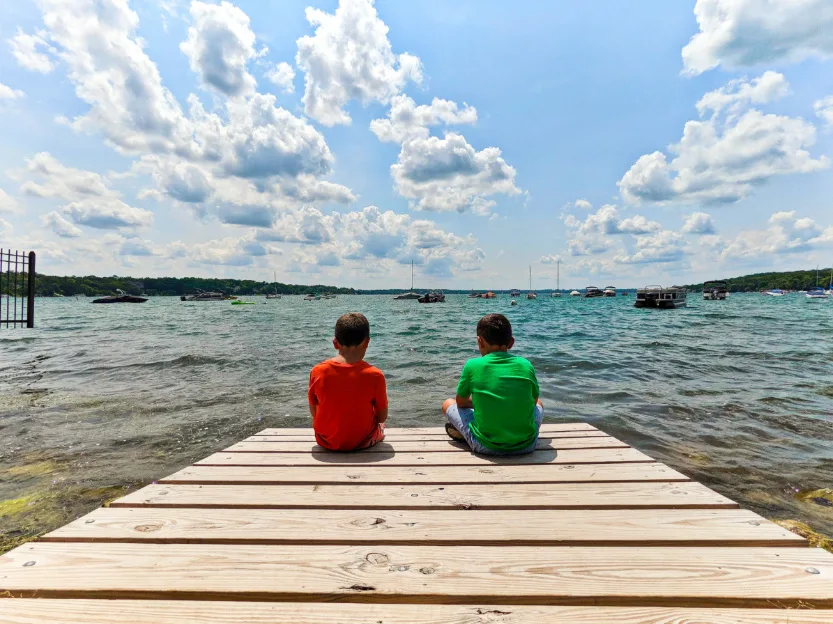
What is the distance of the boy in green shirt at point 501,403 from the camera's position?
372cm

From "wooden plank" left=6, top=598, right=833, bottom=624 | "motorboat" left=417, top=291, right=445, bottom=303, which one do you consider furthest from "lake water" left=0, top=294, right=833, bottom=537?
"motorboat" left=417, top=291, right=445, bottom=303

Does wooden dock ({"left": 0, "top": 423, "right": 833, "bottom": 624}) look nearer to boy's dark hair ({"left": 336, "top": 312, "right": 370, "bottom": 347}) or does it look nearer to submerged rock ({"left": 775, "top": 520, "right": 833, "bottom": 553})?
boy's dark hair ({"left": 336, "top": 312, "right": 370, "bottom": 347})

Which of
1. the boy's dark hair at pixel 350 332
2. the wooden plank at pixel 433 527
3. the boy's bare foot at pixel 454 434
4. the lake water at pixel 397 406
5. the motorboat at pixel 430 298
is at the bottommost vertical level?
the lake water at pixel 397 406

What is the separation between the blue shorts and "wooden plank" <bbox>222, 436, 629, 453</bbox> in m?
0.16

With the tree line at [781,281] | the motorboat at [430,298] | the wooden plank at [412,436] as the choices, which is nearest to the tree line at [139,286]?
the motorboat at [430,298]

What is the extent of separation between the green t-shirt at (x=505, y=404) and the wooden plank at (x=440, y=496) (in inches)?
27.6

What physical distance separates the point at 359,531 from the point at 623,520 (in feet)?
5.52

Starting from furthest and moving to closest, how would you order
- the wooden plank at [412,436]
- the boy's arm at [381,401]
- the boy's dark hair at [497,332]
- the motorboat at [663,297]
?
the motorboat at [663,297]
the wooden plank at [412,436]
the boy's dark hair at [497,332]
the boy's arm at [381,401]

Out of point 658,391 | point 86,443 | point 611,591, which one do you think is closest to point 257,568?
point 611,591

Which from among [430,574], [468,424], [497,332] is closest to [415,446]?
[468,424]

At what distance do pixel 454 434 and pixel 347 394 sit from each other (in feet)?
4.48

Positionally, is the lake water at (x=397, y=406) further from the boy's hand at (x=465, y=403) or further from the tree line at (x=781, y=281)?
the tree line at (x=781, y=281)

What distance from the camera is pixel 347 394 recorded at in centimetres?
387

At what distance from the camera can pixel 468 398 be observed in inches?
164
